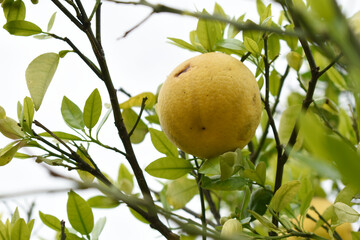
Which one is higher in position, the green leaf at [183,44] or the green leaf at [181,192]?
the green leaf at [183,44]

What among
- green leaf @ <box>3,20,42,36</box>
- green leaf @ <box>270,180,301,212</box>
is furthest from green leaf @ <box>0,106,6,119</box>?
green leaf @ <box>270,180,301,212</box>

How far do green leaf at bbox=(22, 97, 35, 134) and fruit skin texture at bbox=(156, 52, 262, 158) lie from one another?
0.22m

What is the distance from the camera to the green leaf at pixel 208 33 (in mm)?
832

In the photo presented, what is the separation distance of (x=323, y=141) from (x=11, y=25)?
2.26 feet

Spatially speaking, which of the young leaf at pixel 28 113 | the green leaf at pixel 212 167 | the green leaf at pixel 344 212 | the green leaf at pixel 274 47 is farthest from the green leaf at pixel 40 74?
the green leaf at pixel 344 212

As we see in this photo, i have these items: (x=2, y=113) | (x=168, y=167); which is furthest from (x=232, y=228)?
(x=2, y=113)

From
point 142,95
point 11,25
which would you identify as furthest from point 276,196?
point 11,25

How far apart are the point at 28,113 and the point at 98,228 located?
30cm

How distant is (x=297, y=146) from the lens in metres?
0.95

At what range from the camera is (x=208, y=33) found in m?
0.84

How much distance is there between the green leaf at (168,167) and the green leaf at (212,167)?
11cm

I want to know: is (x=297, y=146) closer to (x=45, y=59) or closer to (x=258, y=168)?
(x=258, y=168)

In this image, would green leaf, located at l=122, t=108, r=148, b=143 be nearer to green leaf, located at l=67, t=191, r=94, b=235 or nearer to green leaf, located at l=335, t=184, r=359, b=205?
green leaf, located at l=67, t=191, r=94, b=235

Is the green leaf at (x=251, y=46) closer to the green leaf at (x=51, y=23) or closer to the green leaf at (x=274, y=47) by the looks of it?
the green leaf at (x=274, y=47)
